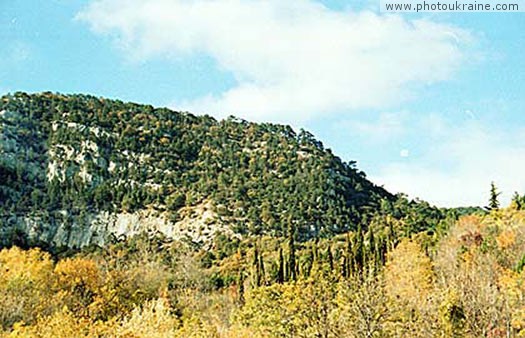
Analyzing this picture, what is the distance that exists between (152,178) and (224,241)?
33.1 metres

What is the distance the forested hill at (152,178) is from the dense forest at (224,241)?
0.39 meters

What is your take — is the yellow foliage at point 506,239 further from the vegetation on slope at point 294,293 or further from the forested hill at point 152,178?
the forested hill at point 152,178

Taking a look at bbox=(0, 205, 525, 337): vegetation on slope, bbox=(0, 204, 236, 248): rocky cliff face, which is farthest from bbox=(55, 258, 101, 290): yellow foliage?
bbox=(0, 204, 236, 248): rocky cliff face

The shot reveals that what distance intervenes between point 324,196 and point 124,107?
217 feet

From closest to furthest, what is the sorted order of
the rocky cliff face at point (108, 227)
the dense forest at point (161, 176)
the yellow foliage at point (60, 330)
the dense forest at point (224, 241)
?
the yellow foliage at point (60, 330), the dense forest at point (224, 241), the rocky cliff face at point (108, 227), the dense forest at point (161, 176)

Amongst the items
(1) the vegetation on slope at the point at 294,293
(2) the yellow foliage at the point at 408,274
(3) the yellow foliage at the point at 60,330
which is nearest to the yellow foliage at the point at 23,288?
A: (1) the vegetation on slope at the point at 294,293

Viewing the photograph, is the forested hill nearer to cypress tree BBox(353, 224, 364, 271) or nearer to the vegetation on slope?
the vegetation on slope

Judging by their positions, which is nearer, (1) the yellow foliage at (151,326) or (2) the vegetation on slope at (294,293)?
(2) the vegetation on slope at (294,293)

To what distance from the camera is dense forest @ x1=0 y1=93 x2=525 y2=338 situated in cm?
3944

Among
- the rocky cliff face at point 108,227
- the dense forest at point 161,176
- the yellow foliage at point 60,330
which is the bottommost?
the yellow foliage at point 60,330

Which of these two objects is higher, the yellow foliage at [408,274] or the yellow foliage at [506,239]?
the yellow foliage at [506,239]

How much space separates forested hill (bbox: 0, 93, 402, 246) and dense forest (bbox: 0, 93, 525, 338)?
0.39 meters

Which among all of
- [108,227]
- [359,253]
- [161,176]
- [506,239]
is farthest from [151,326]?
[161,176]

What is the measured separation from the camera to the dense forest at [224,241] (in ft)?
129
